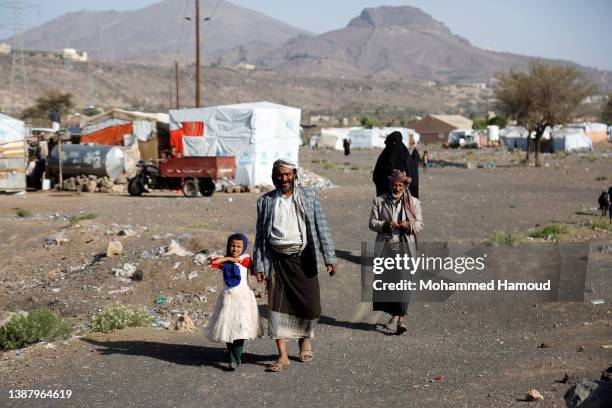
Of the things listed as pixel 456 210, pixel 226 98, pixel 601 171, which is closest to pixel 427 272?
pixel 456 210

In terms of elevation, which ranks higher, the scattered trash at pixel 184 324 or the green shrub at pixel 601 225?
the green shrub at pixel 601 225

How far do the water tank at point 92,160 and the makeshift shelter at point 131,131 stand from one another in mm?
1539

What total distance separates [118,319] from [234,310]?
7.18 feet

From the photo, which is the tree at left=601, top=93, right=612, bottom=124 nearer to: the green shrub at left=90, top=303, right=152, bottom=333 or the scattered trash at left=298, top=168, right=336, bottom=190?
the scattered trash at left=298, top=168, right=336, bottom=190

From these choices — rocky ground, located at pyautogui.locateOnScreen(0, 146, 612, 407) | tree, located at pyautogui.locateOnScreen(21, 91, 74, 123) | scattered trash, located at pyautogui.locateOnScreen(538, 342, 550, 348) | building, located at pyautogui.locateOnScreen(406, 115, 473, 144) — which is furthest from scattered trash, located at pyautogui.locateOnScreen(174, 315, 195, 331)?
building, located at pyautogui.locateOnScreen(406, 115, 473, 144)

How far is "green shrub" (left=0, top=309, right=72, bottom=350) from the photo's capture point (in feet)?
26.7

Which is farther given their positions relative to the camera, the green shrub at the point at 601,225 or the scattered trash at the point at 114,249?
the green shrub at the point at 601,225

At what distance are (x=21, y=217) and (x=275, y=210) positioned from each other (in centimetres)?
1323

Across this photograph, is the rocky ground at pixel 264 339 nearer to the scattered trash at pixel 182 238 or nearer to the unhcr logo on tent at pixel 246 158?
the scattered trash at pixel 182 238

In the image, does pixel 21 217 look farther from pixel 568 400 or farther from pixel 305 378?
pixel 568 400

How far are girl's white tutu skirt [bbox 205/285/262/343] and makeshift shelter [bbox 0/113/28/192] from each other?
19134 millimetres

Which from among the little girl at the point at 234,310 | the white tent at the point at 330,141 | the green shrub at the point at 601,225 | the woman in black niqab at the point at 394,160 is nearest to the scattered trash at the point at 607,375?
the little girl at the point at 234,310

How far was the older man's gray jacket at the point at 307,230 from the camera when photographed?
6645 millimetres

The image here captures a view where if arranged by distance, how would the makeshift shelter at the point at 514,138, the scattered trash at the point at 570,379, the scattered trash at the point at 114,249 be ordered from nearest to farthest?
the scattered trash at the point at 570,379 < the scattered trash at the point at 114,249 < the makeshift shelter at the point at 514,138
